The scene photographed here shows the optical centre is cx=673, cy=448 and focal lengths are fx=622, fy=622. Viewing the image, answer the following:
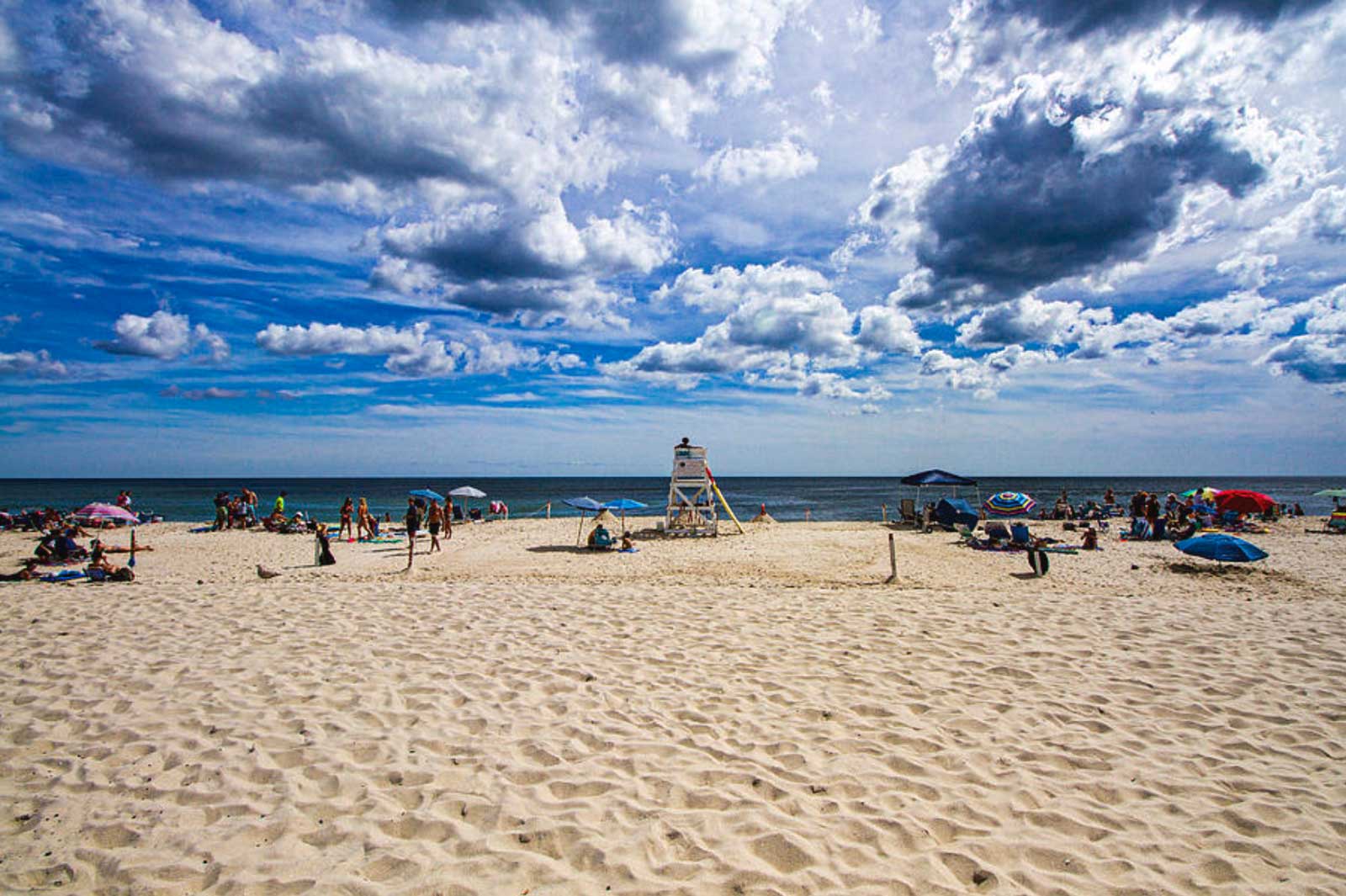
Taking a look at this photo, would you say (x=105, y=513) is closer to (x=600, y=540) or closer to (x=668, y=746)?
(x=600, y=540)

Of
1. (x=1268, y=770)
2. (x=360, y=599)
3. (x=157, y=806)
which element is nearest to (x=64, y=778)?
(x=157, y=806)

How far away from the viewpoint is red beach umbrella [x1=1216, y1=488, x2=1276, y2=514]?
2402cm

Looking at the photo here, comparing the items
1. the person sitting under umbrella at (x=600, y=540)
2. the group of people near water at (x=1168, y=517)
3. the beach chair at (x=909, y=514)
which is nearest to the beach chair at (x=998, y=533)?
the group of people near water at (x=1168, y=517)

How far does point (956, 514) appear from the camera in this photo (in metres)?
23.9

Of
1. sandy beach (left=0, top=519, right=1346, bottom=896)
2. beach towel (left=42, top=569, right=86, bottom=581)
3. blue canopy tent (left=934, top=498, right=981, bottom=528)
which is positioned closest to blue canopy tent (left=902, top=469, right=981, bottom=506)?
blue canopy tent (left=934, top=498, right=981, bottom=528)

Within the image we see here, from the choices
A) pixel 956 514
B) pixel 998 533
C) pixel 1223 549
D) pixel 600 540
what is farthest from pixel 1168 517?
pixel 600 540

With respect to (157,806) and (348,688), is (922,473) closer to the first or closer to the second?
(348,688)

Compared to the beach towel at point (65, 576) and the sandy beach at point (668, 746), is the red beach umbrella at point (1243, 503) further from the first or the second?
the beach towel at point (65, 576)

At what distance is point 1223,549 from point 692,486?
14.8 meters

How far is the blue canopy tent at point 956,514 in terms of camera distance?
23.3m

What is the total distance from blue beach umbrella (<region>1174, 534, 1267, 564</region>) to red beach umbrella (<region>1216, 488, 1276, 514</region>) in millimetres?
14852

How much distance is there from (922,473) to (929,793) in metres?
23.2

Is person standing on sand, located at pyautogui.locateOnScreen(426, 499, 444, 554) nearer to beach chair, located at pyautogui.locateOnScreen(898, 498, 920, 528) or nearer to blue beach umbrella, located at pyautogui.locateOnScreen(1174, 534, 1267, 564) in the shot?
blue beach umbrella, located at pyautogui.locateOnScreen(1174, 534, 1267, 564)

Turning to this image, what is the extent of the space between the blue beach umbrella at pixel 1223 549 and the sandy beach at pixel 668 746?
3.38 m
